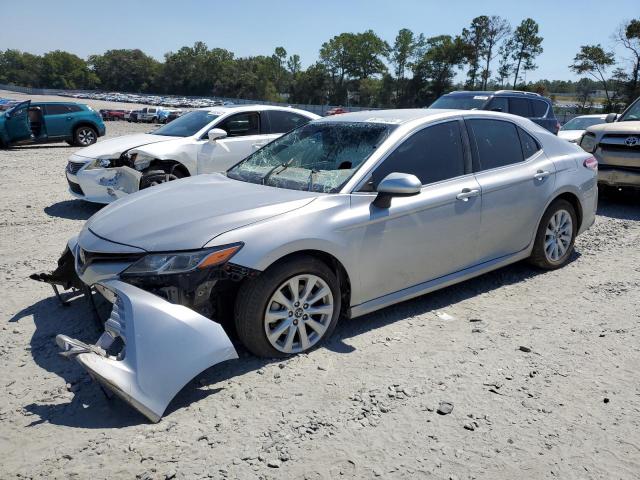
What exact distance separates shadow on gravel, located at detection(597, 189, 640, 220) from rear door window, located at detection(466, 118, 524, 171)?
4171 millimetres

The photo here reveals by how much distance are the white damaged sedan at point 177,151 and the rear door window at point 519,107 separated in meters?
5.92

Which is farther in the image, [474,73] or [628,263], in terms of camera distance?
[474,73]

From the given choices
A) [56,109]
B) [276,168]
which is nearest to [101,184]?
[276,168]

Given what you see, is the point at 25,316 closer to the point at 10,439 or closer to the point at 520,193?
the point at 10,439

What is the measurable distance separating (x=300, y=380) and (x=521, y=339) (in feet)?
5.62

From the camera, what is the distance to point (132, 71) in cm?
15538

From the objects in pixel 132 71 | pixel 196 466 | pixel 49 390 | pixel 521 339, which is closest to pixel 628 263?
pixel 521 339

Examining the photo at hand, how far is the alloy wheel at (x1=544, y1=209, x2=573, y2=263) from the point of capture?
5.14m

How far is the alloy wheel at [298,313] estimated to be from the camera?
3357mm

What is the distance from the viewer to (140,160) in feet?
25.6

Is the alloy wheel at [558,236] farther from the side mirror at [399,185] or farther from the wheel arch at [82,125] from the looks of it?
the wheel arch at [82,125]

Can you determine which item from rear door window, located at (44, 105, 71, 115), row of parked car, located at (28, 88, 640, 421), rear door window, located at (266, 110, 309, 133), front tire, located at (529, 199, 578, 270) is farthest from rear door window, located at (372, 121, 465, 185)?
rear door window, located at (44, 105, 71, 115)

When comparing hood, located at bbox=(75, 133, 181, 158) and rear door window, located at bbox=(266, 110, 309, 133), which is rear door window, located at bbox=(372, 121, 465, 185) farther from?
hood, located at bbox=(75, 133, 181, 158)

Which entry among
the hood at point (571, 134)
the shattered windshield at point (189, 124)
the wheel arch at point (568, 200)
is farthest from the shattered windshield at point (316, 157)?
the hood at point (571, 134)
